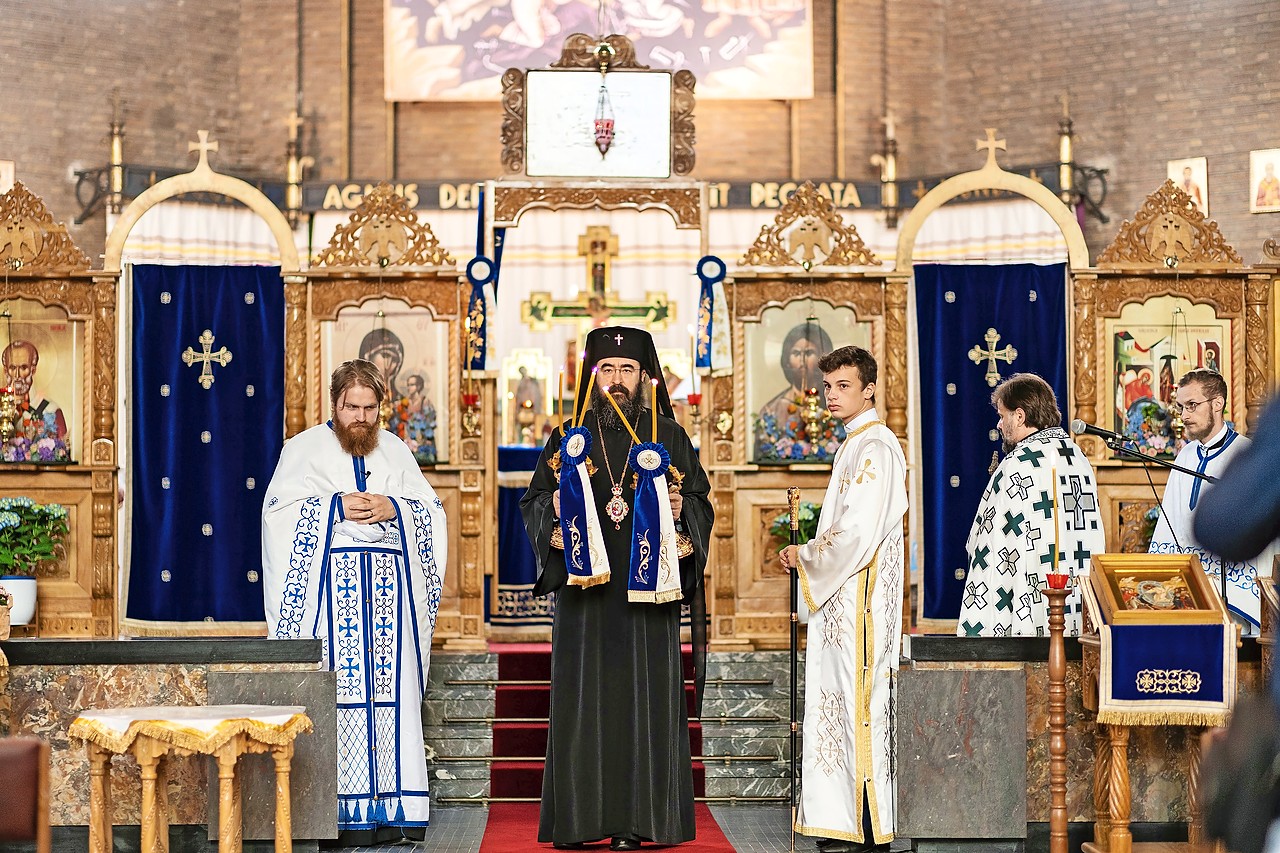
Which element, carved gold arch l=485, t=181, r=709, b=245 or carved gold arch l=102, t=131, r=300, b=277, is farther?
carved gold arch l=485, t=181, r=709, b=245

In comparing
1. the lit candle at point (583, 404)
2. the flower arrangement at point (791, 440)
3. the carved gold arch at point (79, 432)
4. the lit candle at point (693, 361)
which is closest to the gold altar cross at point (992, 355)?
the flower arrangement at point (791, 440)

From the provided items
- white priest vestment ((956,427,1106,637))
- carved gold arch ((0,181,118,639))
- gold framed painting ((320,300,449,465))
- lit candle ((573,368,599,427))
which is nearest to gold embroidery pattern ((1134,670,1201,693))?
white priest vestment ((956,427,1106,637))

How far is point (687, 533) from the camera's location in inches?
285

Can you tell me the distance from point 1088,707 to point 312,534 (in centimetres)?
359

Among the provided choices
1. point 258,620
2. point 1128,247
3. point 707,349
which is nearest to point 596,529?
point 707,349

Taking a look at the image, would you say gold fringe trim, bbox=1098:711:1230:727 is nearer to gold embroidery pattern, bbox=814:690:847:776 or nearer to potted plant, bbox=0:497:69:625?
gold embroidery pattern, bbox=814:690:847:776

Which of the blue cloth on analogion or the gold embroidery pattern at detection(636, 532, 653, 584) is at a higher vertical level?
the gold embroidery pattern at detection(636, 532, 653, 584)

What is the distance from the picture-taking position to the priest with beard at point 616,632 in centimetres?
699

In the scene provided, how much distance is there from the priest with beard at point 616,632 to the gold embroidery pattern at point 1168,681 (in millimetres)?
1920

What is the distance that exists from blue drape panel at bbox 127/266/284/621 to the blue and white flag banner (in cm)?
401

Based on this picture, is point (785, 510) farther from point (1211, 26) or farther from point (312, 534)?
point (1211, 26)

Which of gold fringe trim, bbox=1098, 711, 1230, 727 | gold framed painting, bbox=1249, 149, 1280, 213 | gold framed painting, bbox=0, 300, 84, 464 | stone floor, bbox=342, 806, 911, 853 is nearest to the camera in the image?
gold fringe trim, bbox=1098, 711, 1230, 727

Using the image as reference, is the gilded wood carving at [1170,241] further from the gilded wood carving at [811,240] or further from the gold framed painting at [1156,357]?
the gilded wood carving at [811,240]

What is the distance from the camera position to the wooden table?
598 centimetres
